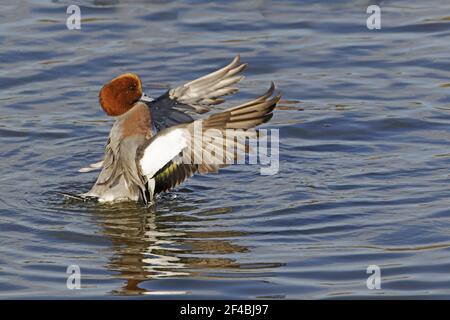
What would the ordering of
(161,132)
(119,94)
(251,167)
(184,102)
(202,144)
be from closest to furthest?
(202,144)
(161,132)
(119,94)
(184,102)
(251,167)

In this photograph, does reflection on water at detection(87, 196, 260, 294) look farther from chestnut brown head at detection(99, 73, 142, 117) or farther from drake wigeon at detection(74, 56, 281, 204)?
chestnut brown head at detection(99, 73, 142, 117)

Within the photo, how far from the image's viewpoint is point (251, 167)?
360 inches

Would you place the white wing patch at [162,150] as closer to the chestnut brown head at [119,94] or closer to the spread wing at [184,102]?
the chestnut brown head at [119,94]

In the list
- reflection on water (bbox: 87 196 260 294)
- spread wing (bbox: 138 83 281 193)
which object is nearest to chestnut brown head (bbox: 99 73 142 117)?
spread wing (bbox: 138 83 281 193)

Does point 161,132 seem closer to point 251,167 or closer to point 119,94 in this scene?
point 119,94

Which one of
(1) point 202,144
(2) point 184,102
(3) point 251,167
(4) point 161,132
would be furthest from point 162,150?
(3) point 251,167

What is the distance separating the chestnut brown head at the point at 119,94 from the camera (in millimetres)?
8227

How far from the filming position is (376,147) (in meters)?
9.33

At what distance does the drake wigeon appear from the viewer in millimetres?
7312

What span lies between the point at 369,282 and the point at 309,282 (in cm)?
36

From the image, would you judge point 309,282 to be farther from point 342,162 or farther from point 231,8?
point 231,8

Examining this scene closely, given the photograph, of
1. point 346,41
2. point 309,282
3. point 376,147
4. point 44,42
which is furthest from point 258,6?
point 309,282

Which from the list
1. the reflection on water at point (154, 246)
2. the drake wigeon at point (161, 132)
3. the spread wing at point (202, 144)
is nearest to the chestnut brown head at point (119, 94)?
the drake wigeon at point (161, 132)

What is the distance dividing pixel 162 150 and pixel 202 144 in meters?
0.35
